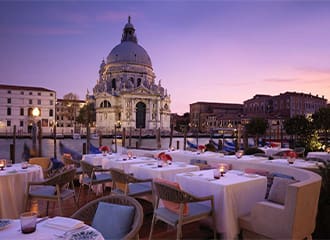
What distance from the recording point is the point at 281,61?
15195 millimetres

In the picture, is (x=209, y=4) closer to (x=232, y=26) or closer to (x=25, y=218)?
(x=232, y=26)

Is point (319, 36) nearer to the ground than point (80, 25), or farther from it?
nearer to the ground

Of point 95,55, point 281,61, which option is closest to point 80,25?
point 281,61

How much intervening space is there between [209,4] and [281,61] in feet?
28.1

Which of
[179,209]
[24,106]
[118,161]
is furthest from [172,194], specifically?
[24,106]

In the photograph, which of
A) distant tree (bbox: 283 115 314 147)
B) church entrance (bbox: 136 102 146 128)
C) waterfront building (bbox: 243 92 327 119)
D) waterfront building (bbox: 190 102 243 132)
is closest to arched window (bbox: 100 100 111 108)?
church entrance (bbox: 136 102 146 128)

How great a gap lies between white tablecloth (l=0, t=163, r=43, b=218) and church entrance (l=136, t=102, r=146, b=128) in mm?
54397

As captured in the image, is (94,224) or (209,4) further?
(209,4)

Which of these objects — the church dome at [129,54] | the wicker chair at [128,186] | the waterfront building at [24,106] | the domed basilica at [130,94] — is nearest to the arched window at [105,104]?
the domed basilica at [130,94]

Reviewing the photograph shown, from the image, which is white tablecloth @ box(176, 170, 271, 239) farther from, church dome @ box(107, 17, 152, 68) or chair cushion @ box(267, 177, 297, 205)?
church dome @ box(107, 17, 152, 68)

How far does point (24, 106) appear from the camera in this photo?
193ft

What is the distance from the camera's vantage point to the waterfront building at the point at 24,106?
57000 mm

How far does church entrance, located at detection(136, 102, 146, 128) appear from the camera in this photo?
5936 centimetres

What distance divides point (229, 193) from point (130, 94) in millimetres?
55177
